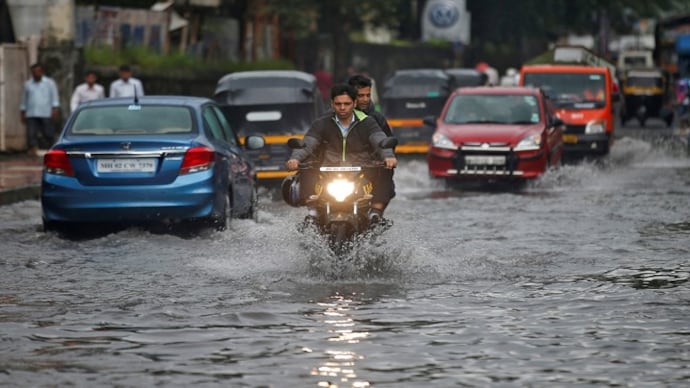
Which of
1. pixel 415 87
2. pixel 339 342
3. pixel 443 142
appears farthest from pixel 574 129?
pixel 339 342

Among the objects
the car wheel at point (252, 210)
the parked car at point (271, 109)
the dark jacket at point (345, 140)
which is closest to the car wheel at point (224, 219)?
the car wheel at point (252, 210)

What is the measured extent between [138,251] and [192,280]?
7.66 ft

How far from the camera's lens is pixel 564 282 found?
1269 centimetres

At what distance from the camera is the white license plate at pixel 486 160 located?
24.7 meters

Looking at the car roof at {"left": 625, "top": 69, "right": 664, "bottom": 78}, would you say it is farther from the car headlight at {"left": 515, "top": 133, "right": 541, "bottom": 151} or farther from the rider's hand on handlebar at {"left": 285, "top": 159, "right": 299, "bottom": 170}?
the rider's hand on handlebar at {"left": 285, "top": 159, "right": 299, "bottom": 170}

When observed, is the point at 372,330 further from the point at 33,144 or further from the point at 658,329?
the point at 33,144

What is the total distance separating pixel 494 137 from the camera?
2483 cm

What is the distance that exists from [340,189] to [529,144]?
40.2 feet

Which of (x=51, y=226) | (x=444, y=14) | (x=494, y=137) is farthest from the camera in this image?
(x=444, y=14)

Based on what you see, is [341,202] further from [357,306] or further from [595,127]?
[595,127]

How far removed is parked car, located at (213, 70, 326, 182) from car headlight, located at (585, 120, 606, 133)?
7883 millimetres

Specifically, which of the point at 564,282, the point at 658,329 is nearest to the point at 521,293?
the point at 564,282

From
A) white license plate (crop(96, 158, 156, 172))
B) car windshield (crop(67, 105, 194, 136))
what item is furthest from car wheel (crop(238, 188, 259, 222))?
white license plate (crop(96, 158, 156, 172))

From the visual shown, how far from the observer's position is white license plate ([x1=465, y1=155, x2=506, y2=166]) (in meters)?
24.7
